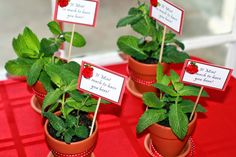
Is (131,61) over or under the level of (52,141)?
over

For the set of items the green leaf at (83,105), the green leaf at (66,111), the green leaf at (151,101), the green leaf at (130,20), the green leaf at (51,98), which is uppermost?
the green leaf at (130,20)

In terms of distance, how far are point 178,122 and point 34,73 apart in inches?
21.1

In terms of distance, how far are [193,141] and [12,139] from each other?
2.24ft

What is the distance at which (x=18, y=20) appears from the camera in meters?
3.84

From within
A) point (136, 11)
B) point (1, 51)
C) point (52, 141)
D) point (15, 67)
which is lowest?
point (1, 51)

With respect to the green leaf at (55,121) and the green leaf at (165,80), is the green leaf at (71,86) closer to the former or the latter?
the green leaf at (55,121)

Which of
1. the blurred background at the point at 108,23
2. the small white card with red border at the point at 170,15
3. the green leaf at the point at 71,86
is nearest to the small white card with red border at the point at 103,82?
the green leaf at the point at 71,86

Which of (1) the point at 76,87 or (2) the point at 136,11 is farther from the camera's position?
(2) the point at 136,11

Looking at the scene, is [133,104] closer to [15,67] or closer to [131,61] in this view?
[131,61]

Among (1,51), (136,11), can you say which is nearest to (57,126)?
(136,11)

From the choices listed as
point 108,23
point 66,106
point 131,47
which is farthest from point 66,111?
point 108,23

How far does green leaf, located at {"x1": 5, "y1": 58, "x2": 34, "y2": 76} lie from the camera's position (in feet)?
5.22

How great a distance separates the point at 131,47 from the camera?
5.88 feet

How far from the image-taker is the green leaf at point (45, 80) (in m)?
1.55
